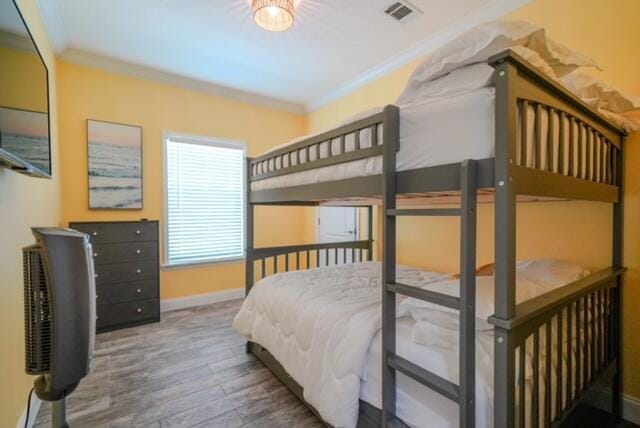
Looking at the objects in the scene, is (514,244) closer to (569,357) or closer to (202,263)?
(569,357)

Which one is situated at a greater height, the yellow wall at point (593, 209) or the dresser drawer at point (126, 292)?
the yellow wall at point (593, 209)

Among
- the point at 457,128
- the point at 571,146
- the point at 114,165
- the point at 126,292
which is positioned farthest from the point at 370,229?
the point at 114,165

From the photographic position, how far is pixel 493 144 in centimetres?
96

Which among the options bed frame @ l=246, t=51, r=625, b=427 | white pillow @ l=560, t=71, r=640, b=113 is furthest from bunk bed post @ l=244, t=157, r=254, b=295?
white pillow @ l=560, t=71, r=640, b=113

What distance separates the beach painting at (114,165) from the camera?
9.90ft

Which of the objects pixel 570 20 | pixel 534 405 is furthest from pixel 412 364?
pixel 570 20

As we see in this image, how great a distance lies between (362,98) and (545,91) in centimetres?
272

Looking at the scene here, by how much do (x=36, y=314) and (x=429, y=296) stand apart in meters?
1.31

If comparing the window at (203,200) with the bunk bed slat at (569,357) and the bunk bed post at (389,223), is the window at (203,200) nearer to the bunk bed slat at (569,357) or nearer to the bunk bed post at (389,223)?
the bunk bed post at (389,223)

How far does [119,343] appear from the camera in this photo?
2.64 metres

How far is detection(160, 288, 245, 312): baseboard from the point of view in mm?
3439

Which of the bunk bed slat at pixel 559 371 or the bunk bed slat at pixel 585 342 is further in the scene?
the bunk bed slat at pixel 585 342

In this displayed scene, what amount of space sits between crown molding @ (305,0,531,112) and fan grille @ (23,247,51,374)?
9.92 feet

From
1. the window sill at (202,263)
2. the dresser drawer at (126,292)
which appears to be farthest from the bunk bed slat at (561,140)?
the window sill at (202,263)
